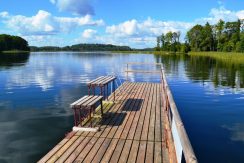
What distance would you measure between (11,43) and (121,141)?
162577 millimetres

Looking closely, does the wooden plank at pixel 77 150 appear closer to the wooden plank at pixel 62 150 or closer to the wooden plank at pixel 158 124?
the wooden plank at pixel 62 150

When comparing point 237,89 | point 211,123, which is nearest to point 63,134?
point 211,123

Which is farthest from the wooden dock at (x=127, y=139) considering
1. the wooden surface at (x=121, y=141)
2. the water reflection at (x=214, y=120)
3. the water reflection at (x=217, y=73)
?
the water reflection at (x=217, y=73)

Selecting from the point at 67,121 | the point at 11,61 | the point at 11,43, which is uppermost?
the point at 11,43

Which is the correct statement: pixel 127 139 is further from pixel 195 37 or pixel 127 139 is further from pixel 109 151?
pixel 195 37

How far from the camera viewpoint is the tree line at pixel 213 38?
248 feet

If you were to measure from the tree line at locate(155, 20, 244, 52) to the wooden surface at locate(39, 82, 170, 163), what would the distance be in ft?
223

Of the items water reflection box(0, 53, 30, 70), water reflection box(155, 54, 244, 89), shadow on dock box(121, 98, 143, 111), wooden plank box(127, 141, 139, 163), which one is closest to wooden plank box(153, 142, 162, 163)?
wooden plank box(127, 141, 139, 163)

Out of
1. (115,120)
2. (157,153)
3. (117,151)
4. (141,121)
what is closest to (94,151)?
(117,151)

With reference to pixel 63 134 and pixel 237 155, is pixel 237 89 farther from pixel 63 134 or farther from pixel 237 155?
pixel 63 134

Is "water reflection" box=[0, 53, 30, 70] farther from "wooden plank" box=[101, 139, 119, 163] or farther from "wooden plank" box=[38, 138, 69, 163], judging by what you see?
"wooden plank" box=[101, 139, 119, 163]

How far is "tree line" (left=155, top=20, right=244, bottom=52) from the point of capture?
75688 millimetres

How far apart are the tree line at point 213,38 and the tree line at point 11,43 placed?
309ft

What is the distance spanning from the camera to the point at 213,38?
9406 centimetres
